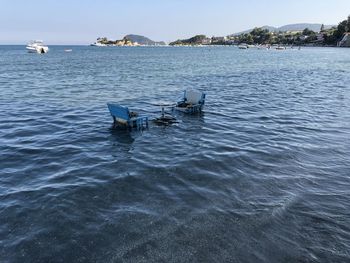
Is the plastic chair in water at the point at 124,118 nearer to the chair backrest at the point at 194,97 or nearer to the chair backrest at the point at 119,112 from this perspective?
the chair backrest at the point at 119,112

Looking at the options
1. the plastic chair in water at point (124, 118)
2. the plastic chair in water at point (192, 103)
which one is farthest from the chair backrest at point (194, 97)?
the plastic chair in water at point (124, 118)

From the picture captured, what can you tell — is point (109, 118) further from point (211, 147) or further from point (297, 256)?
point (297, 256)

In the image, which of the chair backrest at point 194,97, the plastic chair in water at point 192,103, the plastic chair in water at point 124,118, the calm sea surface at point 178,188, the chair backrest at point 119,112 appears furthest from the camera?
the chair backrest at point 194,97

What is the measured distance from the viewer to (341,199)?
52.9ft

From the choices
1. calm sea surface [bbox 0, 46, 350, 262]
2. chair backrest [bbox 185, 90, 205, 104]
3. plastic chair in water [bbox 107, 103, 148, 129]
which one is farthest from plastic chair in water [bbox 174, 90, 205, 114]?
plastic chair in water [bbox 107, 103, 148, 129]

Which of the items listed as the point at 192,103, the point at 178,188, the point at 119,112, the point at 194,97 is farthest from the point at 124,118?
the point at 178,188

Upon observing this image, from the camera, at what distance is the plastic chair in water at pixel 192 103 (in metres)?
34.0

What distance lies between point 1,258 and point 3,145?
15.0 meters

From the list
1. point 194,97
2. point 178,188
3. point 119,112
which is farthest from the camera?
point 194,97

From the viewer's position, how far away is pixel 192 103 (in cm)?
3494

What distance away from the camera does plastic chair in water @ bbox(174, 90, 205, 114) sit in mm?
34000

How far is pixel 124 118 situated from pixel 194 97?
1014cm

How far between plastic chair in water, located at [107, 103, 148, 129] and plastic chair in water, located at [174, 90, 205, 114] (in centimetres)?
669

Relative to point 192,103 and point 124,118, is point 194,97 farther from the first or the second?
point 124,118
